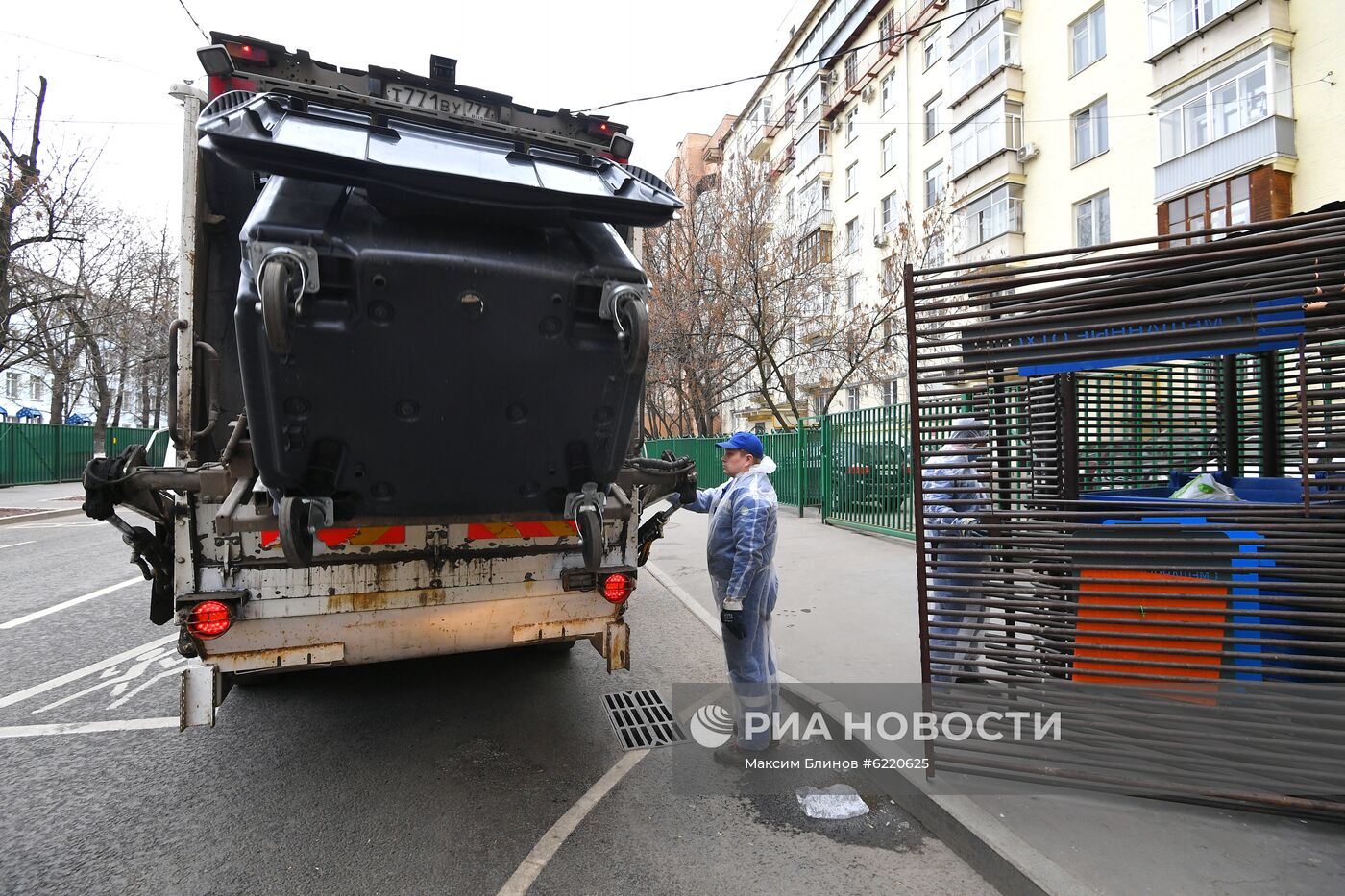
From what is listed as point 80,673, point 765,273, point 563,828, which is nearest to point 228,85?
point 563,828

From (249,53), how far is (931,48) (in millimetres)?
27725

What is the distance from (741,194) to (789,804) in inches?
690

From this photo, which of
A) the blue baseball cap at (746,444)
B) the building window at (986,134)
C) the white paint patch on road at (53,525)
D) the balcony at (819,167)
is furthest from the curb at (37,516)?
the balcony at (819,167)

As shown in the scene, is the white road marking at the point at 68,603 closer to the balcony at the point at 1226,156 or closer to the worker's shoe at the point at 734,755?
the worker's shoe at the point at 734,755

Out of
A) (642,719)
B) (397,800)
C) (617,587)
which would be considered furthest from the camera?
(642,719)

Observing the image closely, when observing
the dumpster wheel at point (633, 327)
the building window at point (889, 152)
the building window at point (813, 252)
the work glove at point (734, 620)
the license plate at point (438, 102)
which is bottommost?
the work glove at point (734, 620)

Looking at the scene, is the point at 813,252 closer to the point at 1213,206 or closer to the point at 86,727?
the point at 1213,206

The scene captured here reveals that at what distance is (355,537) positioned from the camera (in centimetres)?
335

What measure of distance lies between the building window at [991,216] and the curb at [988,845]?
19.9m

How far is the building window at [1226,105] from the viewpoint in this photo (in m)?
14.3

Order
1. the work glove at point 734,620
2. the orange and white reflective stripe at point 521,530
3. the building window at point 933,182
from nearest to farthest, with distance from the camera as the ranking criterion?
1. the orange and white reflective stripe at point 521,530
2. the work glove at point 734,620
3. the building window at point 933,182

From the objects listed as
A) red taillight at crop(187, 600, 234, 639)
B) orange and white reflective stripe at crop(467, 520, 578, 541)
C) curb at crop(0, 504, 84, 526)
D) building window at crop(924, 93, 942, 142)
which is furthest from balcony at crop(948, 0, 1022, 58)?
curb at crop(0, 504, 84, 526)

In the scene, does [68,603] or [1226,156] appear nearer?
[68,603]

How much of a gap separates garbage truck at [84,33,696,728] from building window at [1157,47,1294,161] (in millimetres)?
16839
